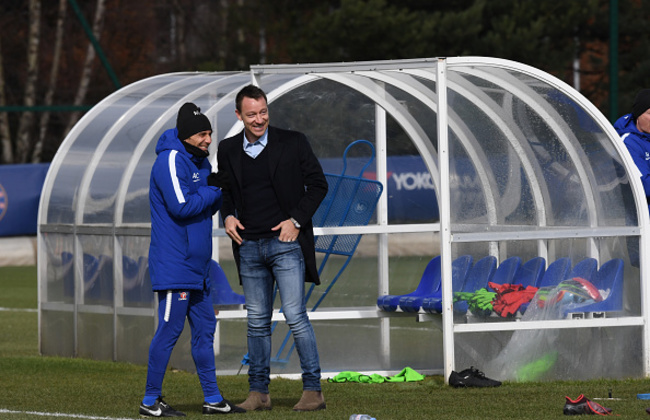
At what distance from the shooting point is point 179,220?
8.27 metres

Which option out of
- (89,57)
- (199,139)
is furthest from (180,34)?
(199,139)

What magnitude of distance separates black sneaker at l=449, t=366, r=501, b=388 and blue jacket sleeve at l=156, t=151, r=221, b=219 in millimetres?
2597

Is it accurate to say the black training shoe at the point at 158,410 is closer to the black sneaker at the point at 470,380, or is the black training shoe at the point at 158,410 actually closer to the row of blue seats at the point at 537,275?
the black sneaker at the point at 470,380

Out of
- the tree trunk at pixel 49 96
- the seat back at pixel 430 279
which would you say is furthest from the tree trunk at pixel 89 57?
the seat back at pixel 430 279

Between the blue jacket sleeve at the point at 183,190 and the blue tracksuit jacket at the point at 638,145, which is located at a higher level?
the blue tracksuit jacket at the point at 638,145

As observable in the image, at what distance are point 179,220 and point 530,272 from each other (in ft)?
11.5

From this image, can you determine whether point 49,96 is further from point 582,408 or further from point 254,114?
point 582,408

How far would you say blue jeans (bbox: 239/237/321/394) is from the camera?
8.40 m

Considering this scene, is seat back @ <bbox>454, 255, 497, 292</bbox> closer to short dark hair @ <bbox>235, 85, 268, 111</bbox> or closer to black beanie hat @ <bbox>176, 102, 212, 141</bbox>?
short dark hair @ <bbox>235, 85, 268, 111</bbox>

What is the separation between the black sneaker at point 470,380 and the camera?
9.89 m

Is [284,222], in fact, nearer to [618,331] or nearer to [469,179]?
[469,179]

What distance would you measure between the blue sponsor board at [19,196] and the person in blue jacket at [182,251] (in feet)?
51.5

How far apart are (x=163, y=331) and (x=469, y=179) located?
319 cm

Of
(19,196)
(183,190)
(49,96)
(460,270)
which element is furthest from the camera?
(49,96)
